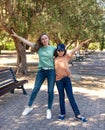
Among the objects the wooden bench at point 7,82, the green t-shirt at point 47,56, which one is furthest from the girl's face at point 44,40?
the wooden bench at point 7,82

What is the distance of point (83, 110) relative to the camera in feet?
27.1

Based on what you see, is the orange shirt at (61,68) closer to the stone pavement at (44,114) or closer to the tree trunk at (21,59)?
the stone pavement at (44,114)

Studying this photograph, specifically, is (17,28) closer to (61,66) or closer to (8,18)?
(8,18)

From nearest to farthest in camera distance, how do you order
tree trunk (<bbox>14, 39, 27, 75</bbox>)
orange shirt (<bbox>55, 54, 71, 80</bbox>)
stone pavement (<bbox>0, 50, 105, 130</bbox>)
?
stone pavement (<bbox>0, 50, 105, 130</bbox>) → orange shirt (<bbox>55, 54, 71, 80</bbox>) → tree trunk (<bbox>14, 39, 27, 75</bbox>)

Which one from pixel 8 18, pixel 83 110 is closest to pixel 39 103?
pixel 83 110

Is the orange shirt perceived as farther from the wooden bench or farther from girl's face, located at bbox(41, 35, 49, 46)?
the wooden bench

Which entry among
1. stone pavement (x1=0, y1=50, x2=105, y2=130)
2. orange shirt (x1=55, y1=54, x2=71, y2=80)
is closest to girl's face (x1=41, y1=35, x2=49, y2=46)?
orange shirt (x1=55, y1=54, x2=71, y2=80)

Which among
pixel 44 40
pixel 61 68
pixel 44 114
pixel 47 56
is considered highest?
pixel 44 40

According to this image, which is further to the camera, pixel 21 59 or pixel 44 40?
Result: pixel 21 59

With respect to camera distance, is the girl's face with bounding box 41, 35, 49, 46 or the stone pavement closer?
the stone pavement

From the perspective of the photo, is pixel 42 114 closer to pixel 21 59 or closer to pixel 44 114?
pixel 44 114

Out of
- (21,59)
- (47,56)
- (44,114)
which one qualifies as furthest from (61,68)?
(21,59)

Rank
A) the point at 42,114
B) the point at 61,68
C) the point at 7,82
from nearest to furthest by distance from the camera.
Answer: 1. the point at 61,68
2. the point at 42,114
3. the point at 7,82

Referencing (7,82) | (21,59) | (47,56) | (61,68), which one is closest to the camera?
(61,68)
